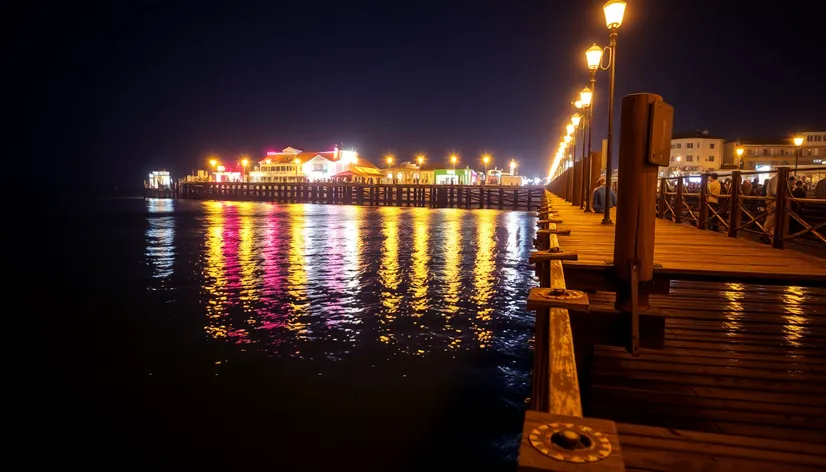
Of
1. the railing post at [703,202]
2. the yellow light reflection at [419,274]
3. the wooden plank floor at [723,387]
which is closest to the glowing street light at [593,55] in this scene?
Result: the railing post at [703,202]

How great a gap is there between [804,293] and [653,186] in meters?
6.38

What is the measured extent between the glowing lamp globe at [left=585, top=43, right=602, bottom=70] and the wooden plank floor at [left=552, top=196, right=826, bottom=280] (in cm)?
A: 630

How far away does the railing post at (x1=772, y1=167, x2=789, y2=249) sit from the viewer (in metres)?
7.42

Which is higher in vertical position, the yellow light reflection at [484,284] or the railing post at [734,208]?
the railing post at [734,208]

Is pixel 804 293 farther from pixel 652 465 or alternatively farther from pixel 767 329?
pixel 652 465

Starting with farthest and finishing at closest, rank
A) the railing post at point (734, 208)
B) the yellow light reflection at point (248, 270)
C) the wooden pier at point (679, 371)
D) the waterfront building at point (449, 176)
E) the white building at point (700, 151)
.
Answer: the waterfront building at point (449, 176)
the white building at point (700, 151)
the yellow light reflection at point (248, 270)
the railing post at point (734, 208)
the wooden pier at point (679, 371)

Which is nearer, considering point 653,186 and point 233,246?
point 653,186

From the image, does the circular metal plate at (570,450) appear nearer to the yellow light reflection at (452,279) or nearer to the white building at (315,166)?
the yellow light reflection at (452,279)

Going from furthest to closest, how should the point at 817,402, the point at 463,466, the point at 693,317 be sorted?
the point at 693,317 → the point at 463,466 → the point at 817,402

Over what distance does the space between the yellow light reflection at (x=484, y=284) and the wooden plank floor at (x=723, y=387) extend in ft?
13.3

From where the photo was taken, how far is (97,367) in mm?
8312

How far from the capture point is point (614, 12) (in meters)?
10.2

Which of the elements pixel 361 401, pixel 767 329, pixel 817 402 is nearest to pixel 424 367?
pixel 361 401

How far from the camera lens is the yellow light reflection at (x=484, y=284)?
10.1 m
